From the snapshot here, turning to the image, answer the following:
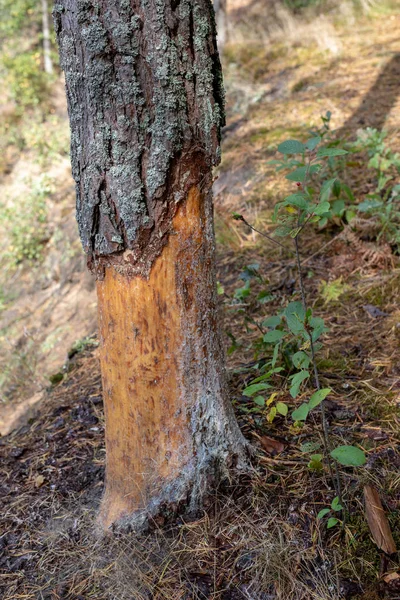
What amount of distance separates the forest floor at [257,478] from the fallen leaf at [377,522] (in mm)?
35

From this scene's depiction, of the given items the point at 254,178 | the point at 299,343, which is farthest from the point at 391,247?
the point at 254,178

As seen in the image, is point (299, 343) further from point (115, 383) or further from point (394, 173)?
point (394, 173)

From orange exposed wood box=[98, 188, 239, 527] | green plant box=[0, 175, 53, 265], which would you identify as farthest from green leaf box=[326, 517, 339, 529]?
green plant box=[0, 175, 53, 265]

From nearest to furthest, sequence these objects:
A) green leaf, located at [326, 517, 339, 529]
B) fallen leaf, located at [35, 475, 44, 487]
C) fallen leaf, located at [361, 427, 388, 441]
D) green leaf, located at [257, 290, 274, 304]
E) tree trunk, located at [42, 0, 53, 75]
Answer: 1. green leaf, located at [326, 517, 339, 529]
2. fallen leaf, located at [361, 427, 388, 441]
3. fallen leaf, located at [35, 475, 44, 487]
4. green leaf, located at [257, 290, 274, 304]
5. tree trunk, located at [42, 0, 53, 75]

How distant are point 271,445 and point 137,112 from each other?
1.29 metres

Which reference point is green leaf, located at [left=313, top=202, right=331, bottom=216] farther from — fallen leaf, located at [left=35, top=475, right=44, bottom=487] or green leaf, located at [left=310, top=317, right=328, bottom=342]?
fallen leaf, located at [left=35, top=475, right=44, bottom=487]

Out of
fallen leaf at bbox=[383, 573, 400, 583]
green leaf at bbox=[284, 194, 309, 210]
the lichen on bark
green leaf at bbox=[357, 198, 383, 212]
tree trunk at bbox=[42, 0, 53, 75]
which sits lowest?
fallen leaf at bbox=[383, 573, 400, 583]

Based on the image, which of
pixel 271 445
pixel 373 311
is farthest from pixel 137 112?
pixel 373 311

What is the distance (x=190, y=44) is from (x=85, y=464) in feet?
5.60

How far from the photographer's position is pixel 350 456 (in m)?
1.44

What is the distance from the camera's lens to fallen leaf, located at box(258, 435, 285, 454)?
6.32 ft

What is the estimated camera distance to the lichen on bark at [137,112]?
1449 millimetres

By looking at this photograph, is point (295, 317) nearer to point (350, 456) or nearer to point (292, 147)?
point (350, 456)

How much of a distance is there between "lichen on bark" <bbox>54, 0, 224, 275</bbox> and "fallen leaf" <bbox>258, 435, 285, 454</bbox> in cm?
86
